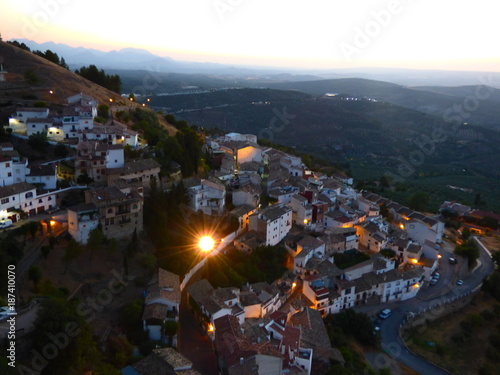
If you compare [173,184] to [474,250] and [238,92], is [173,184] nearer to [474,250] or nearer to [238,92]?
[474,250]

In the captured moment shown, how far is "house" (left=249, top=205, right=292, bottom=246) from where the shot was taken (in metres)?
21.8

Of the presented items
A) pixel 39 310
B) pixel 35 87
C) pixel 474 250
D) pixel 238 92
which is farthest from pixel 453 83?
pixel 39 310

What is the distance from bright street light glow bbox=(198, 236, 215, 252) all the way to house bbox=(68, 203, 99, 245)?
17.8ft

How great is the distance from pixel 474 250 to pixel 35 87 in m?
34.0

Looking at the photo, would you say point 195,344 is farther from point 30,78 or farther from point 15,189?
point 30,78

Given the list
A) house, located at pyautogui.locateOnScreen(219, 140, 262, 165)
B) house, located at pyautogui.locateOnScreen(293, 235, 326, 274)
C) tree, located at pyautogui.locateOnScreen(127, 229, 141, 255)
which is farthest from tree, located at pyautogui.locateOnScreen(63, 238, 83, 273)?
house, located at pyautogui.locateOnScreen(219, 140, 262, 165)

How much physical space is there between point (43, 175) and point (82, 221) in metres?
4.21

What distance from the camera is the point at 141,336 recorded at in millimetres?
14859

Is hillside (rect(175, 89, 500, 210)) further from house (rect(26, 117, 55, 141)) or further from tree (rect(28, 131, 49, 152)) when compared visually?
tree (rect(28, 131, 49, 152))

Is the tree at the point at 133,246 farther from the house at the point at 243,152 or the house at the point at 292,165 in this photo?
the house at the point at 292,165

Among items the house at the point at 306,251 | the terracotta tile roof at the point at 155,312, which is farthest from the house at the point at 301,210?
the terracotta tile roof at the point at 155,312

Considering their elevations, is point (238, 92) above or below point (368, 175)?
above

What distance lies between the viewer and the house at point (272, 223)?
21750 millimetres

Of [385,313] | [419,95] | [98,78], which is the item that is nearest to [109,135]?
[385,313]
